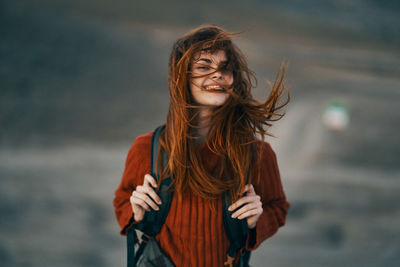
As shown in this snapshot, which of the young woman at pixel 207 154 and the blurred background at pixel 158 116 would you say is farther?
the blurred background at pixel 158 116

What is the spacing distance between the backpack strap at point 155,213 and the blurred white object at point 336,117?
193 inches

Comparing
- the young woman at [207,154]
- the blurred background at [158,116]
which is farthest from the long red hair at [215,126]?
the blurred background at [158,116]

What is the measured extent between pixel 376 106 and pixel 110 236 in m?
5.23

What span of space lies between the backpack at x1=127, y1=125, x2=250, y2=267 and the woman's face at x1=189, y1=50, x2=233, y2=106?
235mm

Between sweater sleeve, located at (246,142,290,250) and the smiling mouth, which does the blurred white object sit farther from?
the smiling mouth

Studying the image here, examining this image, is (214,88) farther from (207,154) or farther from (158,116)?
(158,116)

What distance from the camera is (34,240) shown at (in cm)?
318

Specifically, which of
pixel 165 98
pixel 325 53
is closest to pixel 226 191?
pixel 165 98

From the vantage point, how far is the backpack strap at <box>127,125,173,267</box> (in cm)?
126

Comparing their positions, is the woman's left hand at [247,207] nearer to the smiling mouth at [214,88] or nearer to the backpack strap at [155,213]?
the backpack strap at [155,213]

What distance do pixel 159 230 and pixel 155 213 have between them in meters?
0.08

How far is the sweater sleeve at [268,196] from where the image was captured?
4.33 ft

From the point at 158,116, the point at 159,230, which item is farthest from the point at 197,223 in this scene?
the point at 158,116

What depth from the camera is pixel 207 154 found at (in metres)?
1.36
